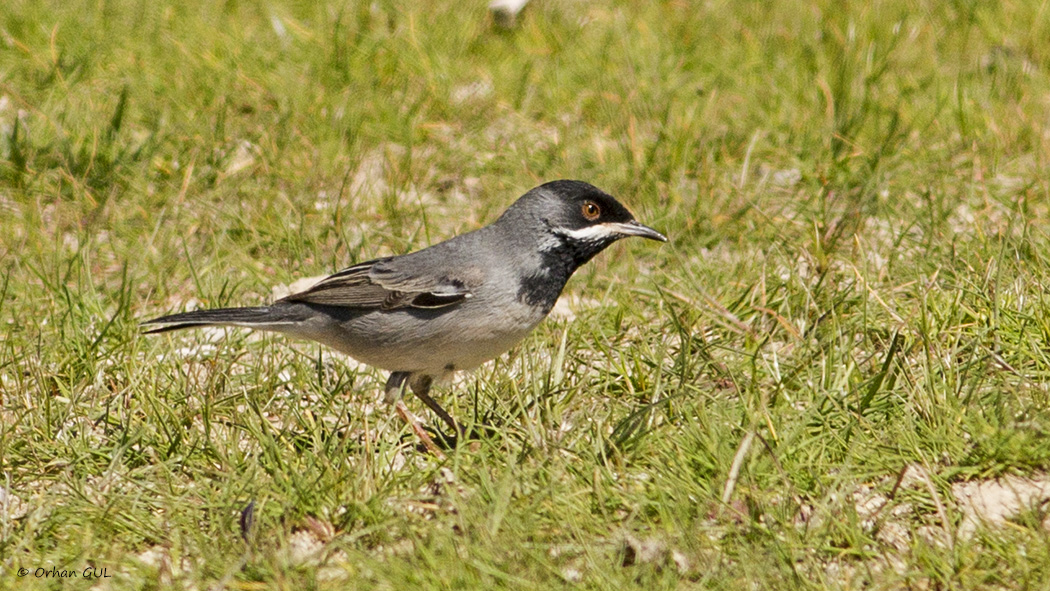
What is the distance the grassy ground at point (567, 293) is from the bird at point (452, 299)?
0.24m

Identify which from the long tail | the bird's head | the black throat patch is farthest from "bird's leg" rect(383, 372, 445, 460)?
the bird's head

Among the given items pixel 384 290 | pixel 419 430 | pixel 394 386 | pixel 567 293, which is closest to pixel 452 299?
pixel 384 290

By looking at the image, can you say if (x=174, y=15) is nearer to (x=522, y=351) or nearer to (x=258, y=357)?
(x=258, y=357)

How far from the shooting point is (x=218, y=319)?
5.52 m

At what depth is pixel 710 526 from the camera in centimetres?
410

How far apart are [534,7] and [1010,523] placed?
657 cm

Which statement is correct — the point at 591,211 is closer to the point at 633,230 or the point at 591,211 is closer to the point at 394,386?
the point at 633,230

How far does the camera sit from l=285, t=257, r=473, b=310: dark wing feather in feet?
18.1

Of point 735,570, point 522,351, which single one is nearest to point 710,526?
point 735,570

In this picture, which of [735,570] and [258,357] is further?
[258,357]

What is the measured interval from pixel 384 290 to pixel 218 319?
81 cm

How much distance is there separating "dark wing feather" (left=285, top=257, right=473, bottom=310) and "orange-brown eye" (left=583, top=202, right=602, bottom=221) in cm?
70

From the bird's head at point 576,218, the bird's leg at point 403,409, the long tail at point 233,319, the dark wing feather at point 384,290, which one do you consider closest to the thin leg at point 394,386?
the bird's leg at point 403,409

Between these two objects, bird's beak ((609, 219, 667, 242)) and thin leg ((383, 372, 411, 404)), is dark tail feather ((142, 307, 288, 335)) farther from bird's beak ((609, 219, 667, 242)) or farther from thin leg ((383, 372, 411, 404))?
bird's beak ((609, 219, 667, 242))
